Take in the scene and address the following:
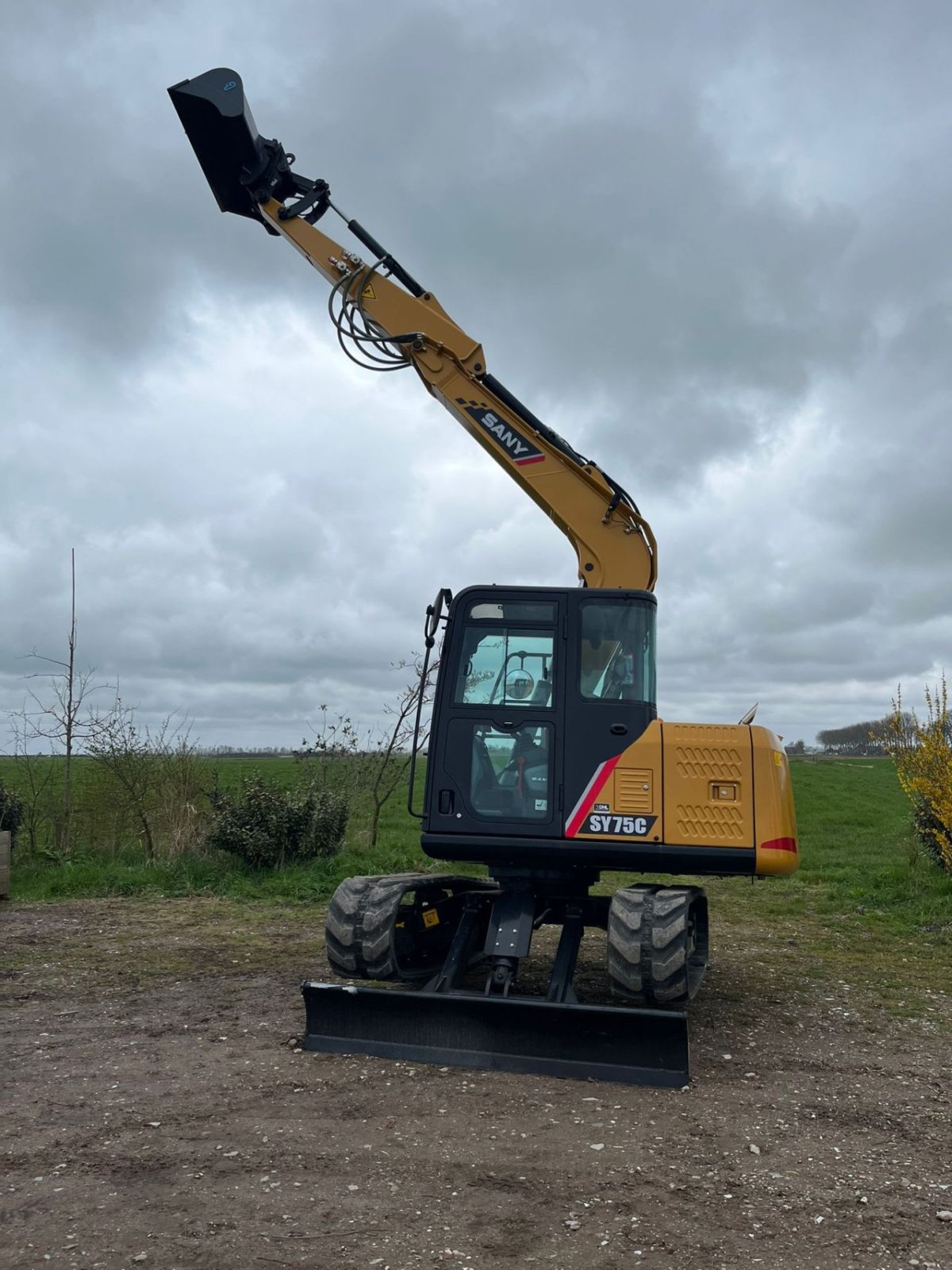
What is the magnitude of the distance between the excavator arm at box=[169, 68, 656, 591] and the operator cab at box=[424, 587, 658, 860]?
3.80ft

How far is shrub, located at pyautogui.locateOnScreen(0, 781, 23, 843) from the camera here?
1441 cm

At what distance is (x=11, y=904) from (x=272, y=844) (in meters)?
3.25

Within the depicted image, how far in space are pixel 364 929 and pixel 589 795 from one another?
5.92 ft

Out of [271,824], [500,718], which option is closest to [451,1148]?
[500,718]

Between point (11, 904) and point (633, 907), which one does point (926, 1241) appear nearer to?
point (633, 907)

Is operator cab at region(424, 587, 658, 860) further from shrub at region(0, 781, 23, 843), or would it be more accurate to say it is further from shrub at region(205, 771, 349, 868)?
shrub at region(0, 781, 23, 843)

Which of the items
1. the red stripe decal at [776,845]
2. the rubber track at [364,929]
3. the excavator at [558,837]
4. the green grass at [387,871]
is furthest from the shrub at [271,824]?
the red stripe decal at [776,845]

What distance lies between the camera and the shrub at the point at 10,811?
47.3 feet

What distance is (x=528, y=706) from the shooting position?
23.9ft

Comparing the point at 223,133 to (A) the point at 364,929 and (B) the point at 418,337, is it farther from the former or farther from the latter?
(A) the point at 364,929

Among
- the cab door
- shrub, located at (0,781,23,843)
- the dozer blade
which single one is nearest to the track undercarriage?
the dozer blade

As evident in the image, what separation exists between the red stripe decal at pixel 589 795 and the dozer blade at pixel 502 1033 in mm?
1108

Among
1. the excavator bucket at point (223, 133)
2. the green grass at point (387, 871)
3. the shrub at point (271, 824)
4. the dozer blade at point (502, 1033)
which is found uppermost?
the excavator bucket at point (223, 133)

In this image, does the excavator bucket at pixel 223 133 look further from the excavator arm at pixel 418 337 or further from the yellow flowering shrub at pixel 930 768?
the yellow flowering shrub at pixel 930 768
